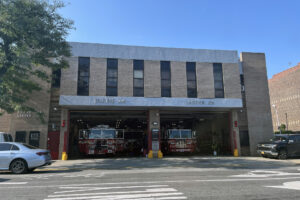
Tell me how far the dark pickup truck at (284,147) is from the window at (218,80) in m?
5.40

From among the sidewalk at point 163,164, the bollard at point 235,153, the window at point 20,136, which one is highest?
the window at point 20,136

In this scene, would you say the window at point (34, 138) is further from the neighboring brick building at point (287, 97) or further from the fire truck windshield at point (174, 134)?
the neighboring brick building at point (287, 97)

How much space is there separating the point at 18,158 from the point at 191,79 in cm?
1374

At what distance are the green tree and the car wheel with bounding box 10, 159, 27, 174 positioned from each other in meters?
4.64

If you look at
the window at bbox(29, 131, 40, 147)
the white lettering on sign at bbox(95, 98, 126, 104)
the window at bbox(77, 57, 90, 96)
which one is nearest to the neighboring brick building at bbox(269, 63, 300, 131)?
the white lettering on sign at bbox(95, 98, 126, 104)

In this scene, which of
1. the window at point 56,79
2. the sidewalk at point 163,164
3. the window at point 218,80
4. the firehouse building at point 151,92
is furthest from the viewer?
the window at point 218,80

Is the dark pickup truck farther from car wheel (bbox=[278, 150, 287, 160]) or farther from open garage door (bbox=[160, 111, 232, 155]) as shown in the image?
open garage door (bbox=[160, 111, 232, 155])

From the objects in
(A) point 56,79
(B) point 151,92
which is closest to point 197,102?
(B) point 151,92

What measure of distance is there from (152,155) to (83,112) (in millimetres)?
7069

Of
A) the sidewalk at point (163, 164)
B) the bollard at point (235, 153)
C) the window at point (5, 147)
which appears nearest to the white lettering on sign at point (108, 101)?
the sidewalk at point (163, 164)

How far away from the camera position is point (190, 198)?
5.24 meters

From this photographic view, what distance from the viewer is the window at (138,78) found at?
1773 cm

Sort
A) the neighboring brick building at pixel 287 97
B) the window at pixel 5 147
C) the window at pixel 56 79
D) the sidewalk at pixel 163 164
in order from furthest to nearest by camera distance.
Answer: the neighboring brick building at pixel 287 97, the window at pixel 56 79, the sidewalk at pixel 163 164, the window at pixel 5 147

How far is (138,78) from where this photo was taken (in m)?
18.0
